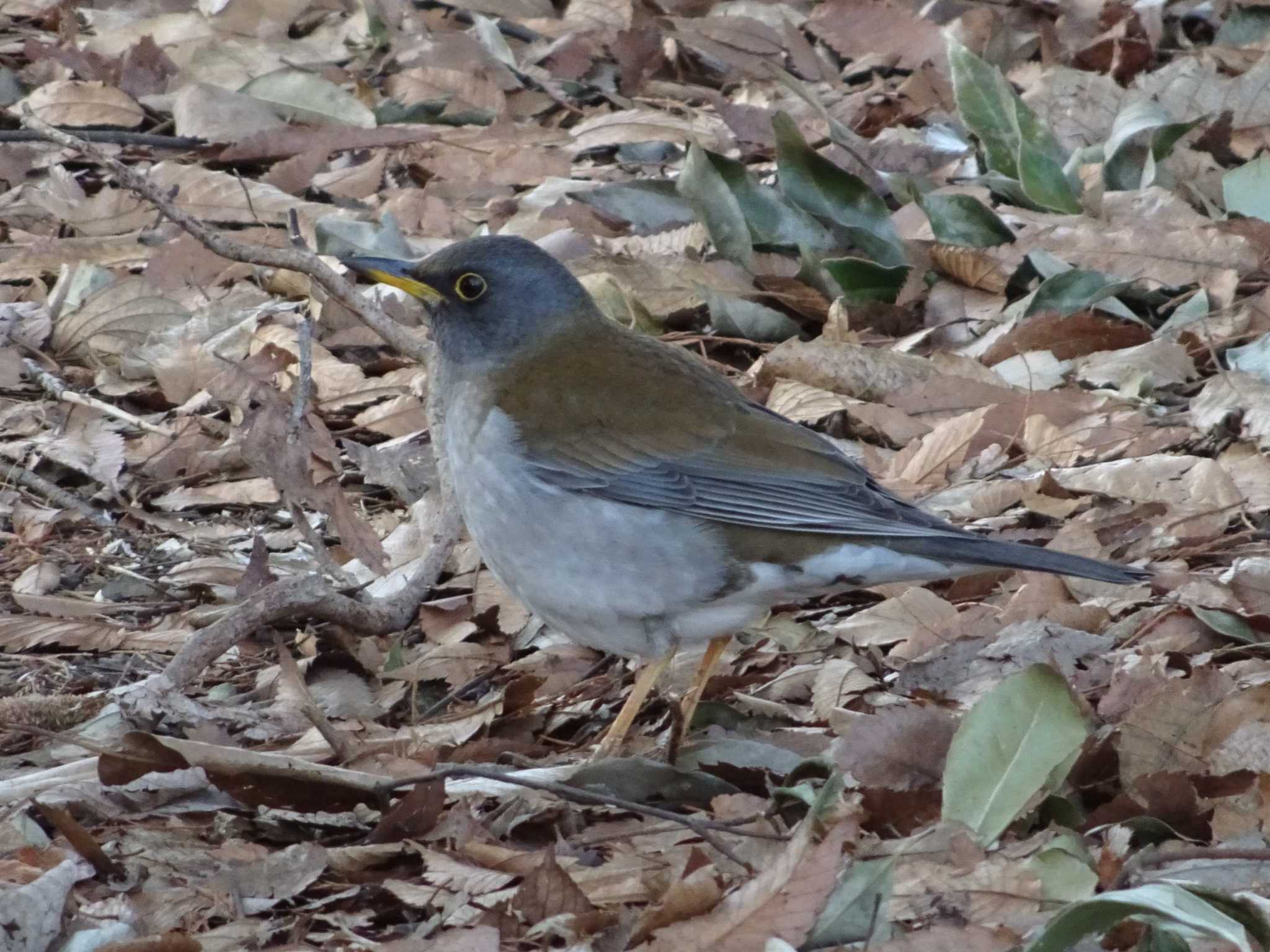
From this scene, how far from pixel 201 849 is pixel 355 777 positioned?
436mm

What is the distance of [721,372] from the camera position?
748cm

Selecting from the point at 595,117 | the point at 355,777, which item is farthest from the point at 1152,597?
the point at 595,117

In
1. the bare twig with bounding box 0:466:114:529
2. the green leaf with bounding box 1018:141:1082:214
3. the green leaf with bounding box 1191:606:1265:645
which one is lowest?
the bare twig with bounding box 0:466:114:529

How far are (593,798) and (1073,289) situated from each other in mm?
3634

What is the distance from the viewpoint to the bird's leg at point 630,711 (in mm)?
5293

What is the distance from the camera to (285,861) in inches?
167

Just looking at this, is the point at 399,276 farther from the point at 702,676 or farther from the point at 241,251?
the point at 702,676

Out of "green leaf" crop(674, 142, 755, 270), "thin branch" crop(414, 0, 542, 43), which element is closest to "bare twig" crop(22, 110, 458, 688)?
"green leaf" crop(674, 142, 755, 270)

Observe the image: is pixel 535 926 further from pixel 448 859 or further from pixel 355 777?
pixel 355 777

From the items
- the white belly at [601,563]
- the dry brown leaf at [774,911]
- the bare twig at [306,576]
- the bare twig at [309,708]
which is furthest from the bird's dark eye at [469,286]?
the dry brown leaf at [774,911]

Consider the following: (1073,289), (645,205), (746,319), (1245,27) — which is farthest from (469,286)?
(1245,27)

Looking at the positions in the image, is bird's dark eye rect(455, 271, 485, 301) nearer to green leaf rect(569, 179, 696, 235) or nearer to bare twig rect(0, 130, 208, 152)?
green leaf rect(569, 179, 696, 235)

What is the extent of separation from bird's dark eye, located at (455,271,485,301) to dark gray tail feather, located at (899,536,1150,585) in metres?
1.89

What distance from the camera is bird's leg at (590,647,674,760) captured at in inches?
208
